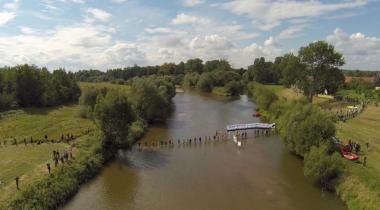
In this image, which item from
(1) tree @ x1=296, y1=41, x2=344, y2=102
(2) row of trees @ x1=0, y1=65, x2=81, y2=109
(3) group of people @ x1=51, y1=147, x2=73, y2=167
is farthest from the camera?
(1) tree @ x1=296, y1=41, x2=344, y2=102

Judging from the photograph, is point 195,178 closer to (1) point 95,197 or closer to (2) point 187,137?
(1) point 95,197

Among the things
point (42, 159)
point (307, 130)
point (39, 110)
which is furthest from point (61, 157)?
point (39, 110)

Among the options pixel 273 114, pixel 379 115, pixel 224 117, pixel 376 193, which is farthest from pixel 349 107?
pixel 376 193

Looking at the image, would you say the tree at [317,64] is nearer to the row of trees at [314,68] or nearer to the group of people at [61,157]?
the row of trees at [314,68]

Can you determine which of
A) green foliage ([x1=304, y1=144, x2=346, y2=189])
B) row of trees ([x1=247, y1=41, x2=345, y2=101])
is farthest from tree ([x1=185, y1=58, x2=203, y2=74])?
green foliage ([x1=304, y1=144, x2=346, y2=189])

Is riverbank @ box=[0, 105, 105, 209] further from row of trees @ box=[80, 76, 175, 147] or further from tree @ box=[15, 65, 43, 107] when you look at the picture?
tree @ box=[15, 65, 43, 107]

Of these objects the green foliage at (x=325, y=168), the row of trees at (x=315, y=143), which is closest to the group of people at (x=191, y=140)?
the row of trees at (x=315, y=143)
